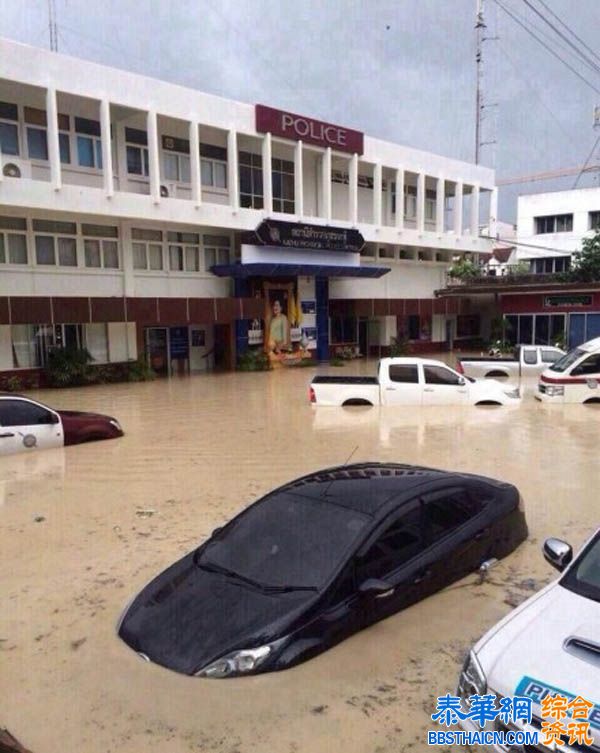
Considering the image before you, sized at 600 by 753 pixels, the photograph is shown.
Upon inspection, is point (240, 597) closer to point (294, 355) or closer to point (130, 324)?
point (130, 324)

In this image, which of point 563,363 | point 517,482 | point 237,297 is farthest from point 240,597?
point 237,297

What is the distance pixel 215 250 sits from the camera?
28.1 m

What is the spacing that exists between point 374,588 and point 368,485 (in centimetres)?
112

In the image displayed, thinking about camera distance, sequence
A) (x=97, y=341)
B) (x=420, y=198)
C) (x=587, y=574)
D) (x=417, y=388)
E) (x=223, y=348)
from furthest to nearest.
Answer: (x=420, y=198), (x=223, y=348), (x=97, y=341), (x=417, y=388), (x=587, y=574)

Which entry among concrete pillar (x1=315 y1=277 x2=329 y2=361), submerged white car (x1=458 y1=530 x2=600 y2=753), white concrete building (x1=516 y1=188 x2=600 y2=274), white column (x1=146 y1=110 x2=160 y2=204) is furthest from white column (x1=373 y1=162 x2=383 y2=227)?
submerged white car (x1=458 y1=530 x2=600 y2=753)

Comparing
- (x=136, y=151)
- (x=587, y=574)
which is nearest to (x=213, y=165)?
(x=136, y=151)

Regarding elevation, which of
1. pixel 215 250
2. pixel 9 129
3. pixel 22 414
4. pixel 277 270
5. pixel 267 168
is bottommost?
pixel 22 414

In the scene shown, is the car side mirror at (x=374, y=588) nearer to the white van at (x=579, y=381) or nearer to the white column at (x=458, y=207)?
the white van at (x=579, y=381)

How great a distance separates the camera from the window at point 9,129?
2175 cm

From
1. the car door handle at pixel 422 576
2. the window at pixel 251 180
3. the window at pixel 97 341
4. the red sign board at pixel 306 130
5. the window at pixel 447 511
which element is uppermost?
the red sign board at pixel 306 130

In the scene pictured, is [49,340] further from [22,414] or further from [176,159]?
[22,414]

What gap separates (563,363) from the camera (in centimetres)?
1834

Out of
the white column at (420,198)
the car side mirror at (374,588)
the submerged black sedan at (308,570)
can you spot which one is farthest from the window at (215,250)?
the car side mirror at (374,588)

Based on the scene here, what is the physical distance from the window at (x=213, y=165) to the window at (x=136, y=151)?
2869 mm
